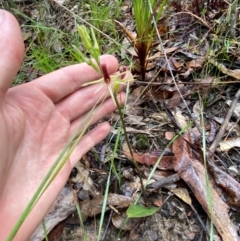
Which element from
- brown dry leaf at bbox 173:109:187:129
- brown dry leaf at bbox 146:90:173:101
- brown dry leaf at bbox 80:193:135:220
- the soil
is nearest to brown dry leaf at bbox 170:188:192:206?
the soil

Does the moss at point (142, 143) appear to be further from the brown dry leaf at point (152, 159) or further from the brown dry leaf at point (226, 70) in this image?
the brown dry leaf at point (226, 70)

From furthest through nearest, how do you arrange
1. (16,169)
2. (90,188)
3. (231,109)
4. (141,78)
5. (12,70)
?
(141,78) < (231,109) < (90,188) < (16,169) < (12,70)

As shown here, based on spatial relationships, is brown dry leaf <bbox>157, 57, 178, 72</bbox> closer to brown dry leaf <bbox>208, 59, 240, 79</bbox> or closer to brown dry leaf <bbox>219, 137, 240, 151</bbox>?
brown dry leaf <bbox>208, 59, 240, 79</bbox>

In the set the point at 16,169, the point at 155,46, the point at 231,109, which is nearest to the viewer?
the point at 16,169

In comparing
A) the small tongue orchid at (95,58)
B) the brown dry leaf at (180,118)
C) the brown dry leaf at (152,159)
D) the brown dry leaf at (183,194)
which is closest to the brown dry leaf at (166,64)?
the brown dry leaf at (180,118)

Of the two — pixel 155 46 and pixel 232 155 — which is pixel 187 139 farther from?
pixel 155 46

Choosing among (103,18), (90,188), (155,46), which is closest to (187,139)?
(90,188)

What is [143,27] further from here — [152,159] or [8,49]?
[8,49]

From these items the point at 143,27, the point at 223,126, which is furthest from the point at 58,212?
the point at 143,27

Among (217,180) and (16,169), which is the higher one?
(16,169)
